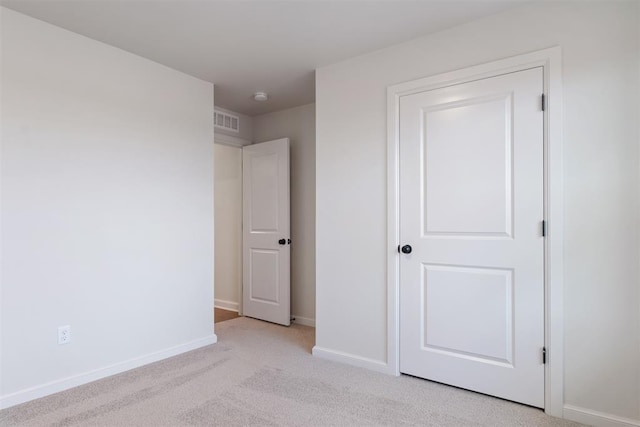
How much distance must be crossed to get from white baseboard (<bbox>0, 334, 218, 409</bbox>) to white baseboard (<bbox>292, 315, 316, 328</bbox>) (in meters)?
1.08

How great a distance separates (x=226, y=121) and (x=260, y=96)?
70cm

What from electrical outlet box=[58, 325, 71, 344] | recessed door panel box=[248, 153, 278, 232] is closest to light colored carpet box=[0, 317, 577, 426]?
electrical outlet box=[58, 325, 71, 344]

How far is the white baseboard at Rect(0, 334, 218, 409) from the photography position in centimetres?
216

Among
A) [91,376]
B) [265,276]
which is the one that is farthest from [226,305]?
[91,376]

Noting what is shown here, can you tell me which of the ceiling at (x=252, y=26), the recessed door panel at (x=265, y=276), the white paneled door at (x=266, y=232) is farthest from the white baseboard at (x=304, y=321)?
the ceiling at (x=252, y=26)

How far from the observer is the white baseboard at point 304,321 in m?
3.93

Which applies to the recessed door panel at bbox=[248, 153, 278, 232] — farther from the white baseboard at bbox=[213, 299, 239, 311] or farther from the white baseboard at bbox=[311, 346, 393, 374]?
the white baseboard at bbox=[311, 346, 393, 374]

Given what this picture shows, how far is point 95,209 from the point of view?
2553 millimetres

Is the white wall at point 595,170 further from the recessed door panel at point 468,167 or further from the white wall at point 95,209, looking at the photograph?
the white wall at point 95,209

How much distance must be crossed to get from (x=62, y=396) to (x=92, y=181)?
55.9 inches

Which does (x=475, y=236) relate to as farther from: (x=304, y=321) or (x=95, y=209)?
(x=95, y=209)

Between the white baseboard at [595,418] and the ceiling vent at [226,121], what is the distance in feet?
12.7

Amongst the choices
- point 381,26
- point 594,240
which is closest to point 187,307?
point 381,26

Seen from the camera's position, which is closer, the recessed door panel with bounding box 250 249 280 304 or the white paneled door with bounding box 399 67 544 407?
the white paneled door with bounding box 399 67 544 407
